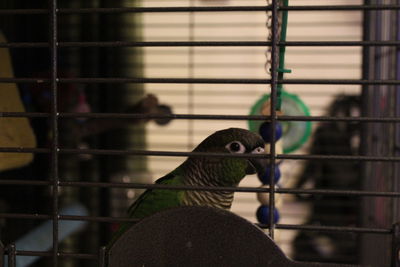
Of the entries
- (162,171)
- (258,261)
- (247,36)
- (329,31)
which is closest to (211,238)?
(258,261)

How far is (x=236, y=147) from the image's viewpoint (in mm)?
612

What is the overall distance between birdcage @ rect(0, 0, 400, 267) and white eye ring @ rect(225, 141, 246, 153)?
6 centimetres

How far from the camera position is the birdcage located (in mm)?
433

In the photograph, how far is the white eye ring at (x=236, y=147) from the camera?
603mm

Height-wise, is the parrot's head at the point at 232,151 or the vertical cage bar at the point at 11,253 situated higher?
the parrot's head at the point at 232,151

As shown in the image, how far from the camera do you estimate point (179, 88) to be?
6.72ft

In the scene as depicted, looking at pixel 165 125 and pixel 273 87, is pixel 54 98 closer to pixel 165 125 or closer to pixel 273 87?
pixel 273 87

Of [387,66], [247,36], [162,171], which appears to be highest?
[247,36]

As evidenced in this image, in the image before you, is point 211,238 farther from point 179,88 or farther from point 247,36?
point 247,36

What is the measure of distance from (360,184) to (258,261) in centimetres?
80

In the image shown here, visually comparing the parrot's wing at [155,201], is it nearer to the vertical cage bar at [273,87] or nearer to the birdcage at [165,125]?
the birdcage at [165,125]

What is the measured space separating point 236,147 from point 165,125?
2.69 feet

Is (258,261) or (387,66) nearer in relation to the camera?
(258,261)

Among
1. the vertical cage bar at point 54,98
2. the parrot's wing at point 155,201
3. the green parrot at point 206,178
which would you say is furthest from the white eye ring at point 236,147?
the vertical cage bar at point 54,98
